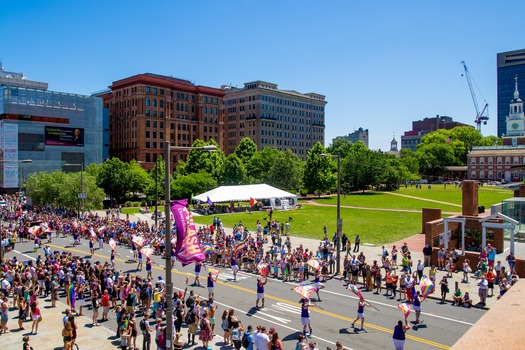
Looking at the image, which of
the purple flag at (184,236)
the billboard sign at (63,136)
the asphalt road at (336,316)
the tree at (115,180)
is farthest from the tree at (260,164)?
the purple flag at (184,236)

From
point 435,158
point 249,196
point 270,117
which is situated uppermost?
point 270,117

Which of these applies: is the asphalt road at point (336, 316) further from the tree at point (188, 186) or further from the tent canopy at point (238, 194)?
the tree at point (188, 186)

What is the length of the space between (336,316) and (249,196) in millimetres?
39566

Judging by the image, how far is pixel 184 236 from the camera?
12.5 metres

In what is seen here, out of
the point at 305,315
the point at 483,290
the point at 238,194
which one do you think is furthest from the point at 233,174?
the point at 305,315

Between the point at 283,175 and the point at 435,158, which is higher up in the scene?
the point at 435,158

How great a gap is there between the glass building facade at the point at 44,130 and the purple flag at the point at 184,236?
81760 millimetres

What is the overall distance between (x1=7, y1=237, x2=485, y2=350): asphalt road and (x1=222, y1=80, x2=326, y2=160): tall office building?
115912 millimetres

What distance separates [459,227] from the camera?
1328 inches

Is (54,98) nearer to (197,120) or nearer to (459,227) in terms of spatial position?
(197,120)

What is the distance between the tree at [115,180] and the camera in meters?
76.0

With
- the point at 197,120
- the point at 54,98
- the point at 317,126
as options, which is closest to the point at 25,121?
the point at 54,98

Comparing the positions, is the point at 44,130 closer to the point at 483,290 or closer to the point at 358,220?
the point at 358,220

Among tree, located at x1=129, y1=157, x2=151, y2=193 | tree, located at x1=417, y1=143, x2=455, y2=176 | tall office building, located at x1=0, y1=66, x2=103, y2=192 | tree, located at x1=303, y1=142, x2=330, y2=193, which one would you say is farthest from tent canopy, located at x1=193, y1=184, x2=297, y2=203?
tree, located at x1=417, y1=143, x2=455, y2=176
